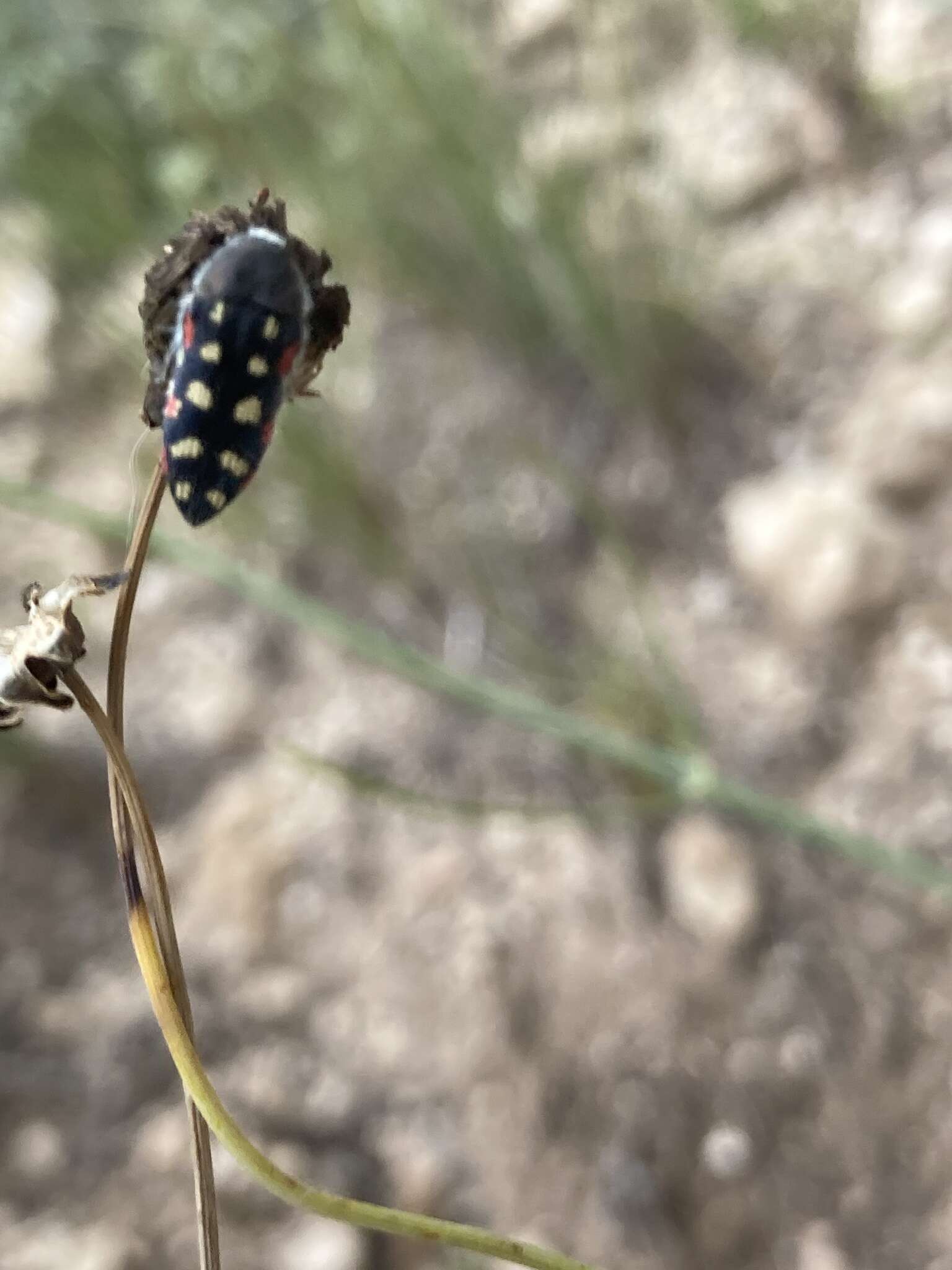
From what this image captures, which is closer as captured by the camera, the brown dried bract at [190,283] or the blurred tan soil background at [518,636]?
the brown dried bract at [190,283]

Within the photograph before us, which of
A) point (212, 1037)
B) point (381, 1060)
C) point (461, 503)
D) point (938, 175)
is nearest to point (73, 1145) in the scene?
point (212, 1037)

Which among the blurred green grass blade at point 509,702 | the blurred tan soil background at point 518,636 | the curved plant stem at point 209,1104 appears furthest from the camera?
the blurred tan soil background at point 518,636

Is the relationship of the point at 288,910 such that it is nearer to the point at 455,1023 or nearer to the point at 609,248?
the point at 455,1023

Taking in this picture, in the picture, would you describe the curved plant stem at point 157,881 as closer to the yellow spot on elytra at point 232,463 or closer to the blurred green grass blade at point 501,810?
the yellow spot on elytra at point 232,463

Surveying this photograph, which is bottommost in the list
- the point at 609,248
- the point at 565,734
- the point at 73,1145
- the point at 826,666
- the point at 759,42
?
the point at 73,1145

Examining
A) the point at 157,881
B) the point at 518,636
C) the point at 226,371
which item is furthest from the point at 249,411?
the point at 518,636

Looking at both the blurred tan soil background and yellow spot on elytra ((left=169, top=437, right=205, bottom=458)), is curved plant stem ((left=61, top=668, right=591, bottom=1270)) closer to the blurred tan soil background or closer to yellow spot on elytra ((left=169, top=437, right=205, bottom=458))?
yellow spot on elytra ((left=169, top=437, right=205, bottom=458))

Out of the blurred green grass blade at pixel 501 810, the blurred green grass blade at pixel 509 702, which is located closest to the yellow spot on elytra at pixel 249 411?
the blurred green grass blade at pixel 509 702

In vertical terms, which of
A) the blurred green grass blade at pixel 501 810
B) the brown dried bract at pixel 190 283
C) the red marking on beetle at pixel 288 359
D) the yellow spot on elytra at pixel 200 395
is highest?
the blurred green grass blade at pixel 501 810

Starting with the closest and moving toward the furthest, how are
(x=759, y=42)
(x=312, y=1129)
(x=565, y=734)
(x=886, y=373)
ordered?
(x=565, y=734)
(x=312, y=1129)
(x=886, y=373)
(x=759, y=42)
